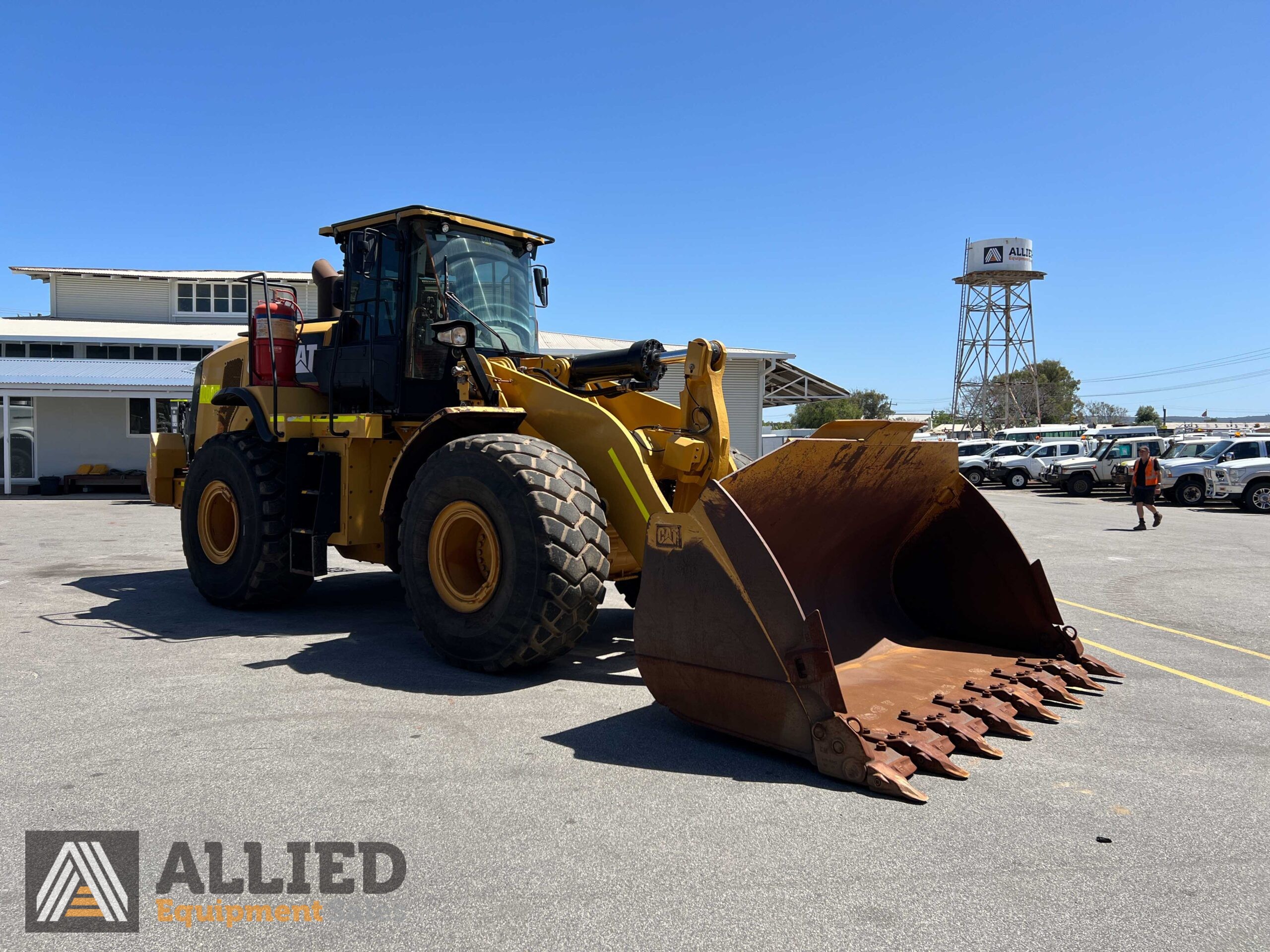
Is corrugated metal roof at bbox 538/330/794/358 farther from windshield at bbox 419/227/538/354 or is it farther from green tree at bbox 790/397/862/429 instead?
green tree at bbox 790/397/862/429

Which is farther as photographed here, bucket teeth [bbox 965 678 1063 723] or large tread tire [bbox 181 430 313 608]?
large tread tire [bbox 181 430 313 608]

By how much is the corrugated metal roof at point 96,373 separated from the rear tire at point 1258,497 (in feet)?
89.2

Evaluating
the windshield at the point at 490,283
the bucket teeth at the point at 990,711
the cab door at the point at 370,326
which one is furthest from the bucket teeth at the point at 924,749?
the cab door at the point at 370,326

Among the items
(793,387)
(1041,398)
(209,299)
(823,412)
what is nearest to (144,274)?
(209,299)

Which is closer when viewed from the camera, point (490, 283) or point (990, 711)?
point (990, 711)

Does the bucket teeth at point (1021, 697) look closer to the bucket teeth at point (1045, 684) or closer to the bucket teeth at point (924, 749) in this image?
the bucket teeth at point (1045, 684)

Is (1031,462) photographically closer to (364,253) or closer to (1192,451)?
(1192,451)

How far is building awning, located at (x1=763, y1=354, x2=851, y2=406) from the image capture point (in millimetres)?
30281

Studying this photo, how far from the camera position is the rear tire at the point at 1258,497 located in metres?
24.5

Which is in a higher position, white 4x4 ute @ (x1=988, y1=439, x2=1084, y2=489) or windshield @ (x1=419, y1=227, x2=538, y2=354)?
windshield @ (x1=419, y1=227, x2=538, y2=354)

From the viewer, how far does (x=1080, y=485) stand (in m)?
31.6

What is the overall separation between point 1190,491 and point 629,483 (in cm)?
2592

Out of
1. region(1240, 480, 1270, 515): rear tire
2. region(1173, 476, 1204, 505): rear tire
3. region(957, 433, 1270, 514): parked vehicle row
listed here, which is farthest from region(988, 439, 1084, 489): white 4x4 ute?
region(1240, 480, 1270, 515): rear tire

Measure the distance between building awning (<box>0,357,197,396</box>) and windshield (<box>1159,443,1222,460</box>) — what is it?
2803 centimetres
